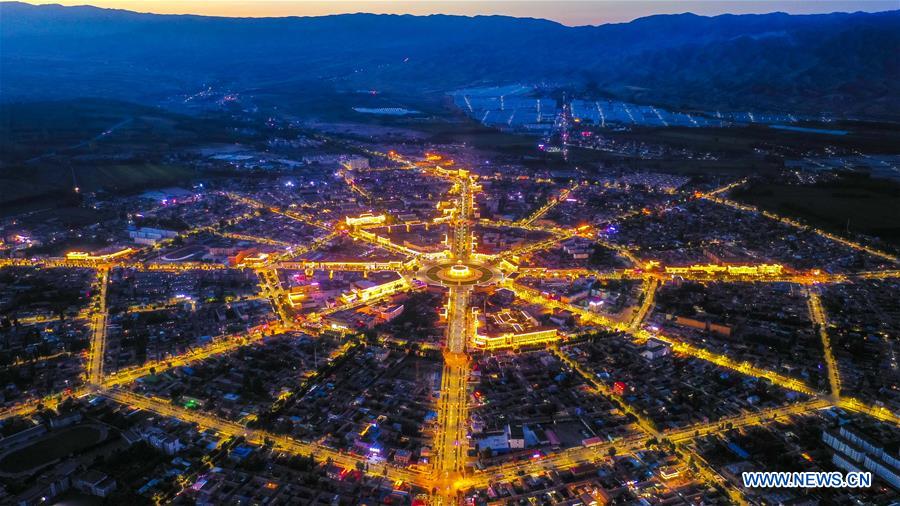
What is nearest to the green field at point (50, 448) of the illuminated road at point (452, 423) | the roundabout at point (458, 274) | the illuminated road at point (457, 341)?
the illuminated road at point (457, 341)

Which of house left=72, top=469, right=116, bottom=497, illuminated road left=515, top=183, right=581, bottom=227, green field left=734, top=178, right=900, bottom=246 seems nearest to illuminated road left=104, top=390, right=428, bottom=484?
house left=72, top=469, right=116, bottom=497

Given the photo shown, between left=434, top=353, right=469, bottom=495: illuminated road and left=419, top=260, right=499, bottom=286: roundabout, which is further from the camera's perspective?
left=419, top=260, right=499, bottom=286: roundabout

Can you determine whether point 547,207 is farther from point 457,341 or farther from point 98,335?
point 98,335

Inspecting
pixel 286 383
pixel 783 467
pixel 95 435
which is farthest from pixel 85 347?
pixel 783 467

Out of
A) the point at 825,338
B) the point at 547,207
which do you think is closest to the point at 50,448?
the point at 825,338

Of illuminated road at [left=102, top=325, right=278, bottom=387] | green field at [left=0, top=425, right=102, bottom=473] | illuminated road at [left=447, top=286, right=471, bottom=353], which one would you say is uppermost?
illuminated road at [left=447, top=286, right=471, bottom=353]

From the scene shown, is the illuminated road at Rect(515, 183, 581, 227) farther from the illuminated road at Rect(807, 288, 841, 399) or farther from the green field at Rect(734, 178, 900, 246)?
the illuminated road at Rect(807, 288, 841, 399)

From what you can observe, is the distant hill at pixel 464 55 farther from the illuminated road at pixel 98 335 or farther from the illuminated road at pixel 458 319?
the illuminated road at pixel 98 335

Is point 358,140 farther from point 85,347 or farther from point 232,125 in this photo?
point 85,347
